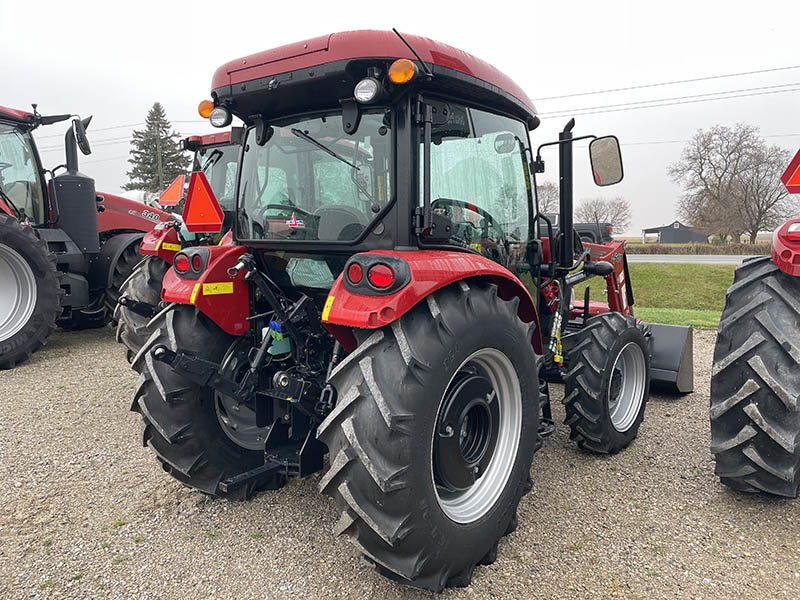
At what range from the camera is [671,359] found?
4.62 meters

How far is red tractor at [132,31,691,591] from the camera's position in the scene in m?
2.00

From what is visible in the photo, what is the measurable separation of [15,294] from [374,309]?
598cm

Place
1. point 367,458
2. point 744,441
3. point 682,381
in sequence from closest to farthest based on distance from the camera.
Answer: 1. point 367,458
2. point 744,441
3. point 682,381

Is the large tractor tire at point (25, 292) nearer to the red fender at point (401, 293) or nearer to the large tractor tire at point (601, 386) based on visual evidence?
the red fender at point (401, 293)

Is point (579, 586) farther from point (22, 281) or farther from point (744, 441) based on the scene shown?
point (22, 281)

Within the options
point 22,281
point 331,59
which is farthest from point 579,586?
point 22,281

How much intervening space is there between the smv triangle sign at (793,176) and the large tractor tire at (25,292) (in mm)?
6890

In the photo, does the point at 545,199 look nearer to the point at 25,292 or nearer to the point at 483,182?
the point at 483,182

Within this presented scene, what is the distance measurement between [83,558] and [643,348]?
3.57 metres

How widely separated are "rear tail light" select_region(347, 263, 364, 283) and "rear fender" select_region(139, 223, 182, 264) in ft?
13.0

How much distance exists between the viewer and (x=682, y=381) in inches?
182

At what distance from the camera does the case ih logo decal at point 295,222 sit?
262cm

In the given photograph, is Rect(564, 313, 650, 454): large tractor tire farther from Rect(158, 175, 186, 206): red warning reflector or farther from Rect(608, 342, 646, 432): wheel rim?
Rect(158, 175, 186, 206): red warning reflector

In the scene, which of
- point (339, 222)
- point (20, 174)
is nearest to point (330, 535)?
point (339, 222)
